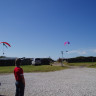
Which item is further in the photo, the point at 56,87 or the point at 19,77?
the point at 56,87

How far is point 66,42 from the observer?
27.0 meters

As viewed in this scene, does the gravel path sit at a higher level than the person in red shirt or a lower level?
lower

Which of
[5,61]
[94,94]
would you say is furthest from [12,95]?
[5,61]

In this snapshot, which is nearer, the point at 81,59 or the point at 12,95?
the point at 12,95

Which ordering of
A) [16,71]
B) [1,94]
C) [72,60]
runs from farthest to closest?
[72,60] → [1,94] → [16,71]

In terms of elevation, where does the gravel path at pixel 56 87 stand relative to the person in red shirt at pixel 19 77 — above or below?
below

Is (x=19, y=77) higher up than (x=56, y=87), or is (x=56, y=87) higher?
(x=19, y=77)

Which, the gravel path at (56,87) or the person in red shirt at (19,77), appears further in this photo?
the gravel path at (56,87)

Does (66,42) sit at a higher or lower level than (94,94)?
higher

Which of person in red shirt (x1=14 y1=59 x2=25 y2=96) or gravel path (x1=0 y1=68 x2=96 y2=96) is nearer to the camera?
person in red shirt (x1=14 y1=59 x2=25 y2=96)

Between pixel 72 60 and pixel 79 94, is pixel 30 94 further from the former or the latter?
pixel 72 60

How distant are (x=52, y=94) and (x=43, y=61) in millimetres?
38715

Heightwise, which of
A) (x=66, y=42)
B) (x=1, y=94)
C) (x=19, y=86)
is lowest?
(x=1, y=94)

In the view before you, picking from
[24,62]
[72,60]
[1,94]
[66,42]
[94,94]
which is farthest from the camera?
[72,60]
